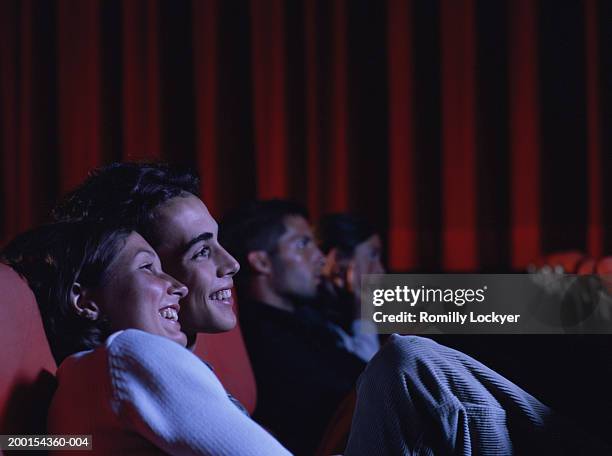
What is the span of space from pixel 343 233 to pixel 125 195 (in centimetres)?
137

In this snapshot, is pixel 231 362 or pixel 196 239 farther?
pixel 231 362

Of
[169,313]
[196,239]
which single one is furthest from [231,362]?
[169,313]

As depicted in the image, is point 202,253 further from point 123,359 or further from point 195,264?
point 123,359

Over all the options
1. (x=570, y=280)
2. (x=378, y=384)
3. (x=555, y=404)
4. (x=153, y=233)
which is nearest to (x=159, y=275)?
(x=153, y=233)

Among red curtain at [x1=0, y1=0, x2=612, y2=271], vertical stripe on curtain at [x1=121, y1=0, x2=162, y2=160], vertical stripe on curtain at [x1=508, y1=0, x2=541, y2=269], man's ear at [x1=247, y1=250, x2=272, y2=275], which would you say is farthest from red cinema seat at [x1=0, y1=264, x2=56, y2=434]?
vertical stripe on curtain at [x1=508, y1=0, x2=541, y2=269]

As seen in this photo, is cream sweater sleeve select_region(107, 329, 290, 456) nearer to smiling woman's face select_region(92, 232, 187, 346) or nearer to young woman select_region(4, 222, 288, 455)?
young woman select_region(4, 222, 288, 455)

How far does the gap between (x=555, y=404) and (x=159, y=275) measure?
0.61 meters

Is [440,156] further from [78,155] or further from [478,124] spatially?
[78,155]

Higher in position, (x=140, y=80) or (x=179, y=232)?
(x=140, y=80)

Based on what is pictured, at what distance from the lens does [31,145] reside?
10.6ft

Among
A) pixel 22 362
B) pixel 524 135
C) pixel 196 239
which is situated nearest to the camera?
pixel 22 362

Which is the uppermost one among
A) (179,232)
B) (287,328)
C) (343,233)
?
(179,232)

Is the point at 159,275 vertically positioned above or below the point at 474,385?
above

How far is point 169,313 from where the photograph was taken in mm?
1071
